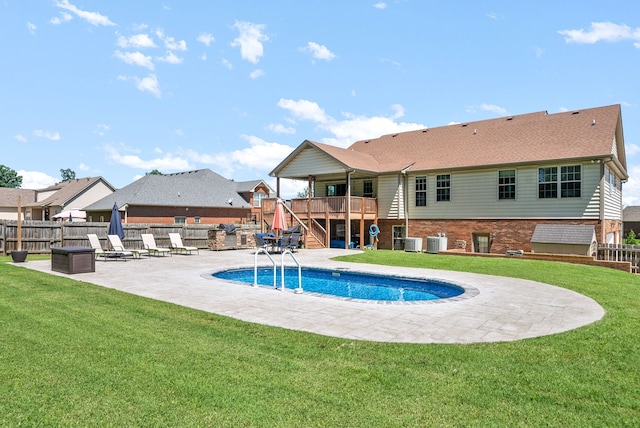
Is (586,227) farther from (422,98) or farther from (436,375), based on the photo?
(436,375)

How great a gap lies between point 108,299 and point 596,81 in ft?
59.2

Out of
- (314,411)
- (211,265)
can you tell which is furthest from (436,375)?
(211,265)

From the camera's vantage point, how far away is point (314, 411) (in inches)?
130

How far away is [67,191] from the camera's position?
44.5m

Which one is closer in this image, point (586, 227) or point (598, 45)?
point (598, 45)

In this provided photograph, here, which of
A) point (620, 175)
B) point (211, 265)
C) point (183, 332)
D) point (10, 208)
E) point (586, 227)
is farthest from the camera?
point (10, 208)

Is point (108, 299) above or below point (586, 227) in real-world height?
below

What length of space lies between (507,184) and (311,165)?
35.4 feet

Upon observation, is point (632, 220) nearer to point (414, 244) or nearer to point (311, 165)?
point (414, 244)

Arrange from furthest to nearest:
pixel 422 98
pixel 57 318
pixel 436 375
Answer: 1. pixel 422 98
2. pixel 57 318
3. pixel 436 375

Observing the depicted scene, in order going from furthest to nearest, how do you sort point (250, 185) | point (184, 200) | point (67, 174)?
point (67, 174) < point (250, 185) < point (184, 200)

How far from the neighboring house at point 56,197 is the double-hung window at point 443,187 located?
37.3 meters

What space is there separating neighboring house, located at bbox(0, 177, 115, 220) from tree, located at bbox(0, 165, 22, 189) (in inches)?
1468

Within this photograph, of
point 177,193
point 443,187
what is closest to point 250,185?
point 177,193
